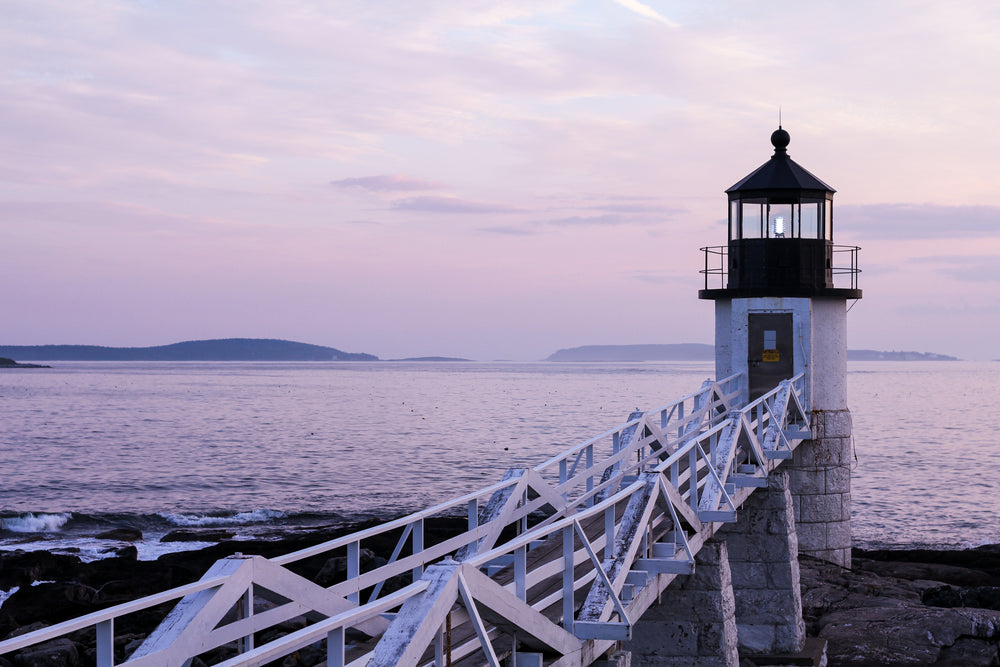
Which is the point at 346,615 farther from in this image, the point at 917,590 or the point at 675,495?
the point at 917,590

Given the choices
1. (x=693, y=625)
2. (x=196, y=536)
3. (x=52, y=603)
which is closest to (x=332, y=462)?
(x=196, y=536)

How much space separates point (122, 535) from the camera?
2894 centimetres

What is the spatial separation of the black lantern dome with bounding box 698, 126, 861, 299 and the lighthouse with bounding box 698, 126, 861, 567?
0.02 metres

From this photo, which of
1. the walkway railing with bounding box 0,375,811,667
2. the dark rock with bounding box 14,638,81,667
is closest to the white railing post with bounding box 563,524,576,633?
the walkway railing with bounding box 0,375,811,667

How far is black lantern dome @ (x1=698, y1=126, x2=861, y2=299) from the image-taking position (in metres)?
21.6

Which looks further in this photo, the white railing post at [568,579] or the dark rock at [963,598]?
the dark rock at [963,598]

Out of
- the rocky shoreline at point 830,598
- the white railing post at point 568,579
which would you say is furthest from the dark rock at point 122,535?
the white railing post at point 568,579

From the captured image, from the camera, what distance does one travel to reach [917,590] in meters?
19.8

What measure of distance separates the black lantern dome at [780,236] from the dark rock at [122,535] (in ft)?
56.8

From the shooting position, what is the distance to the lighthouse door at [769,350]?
21234mm

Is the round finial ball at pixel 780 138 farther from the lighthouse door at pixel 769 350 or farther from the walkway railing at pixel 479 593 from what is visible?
the walkway railing at pixel 479 593

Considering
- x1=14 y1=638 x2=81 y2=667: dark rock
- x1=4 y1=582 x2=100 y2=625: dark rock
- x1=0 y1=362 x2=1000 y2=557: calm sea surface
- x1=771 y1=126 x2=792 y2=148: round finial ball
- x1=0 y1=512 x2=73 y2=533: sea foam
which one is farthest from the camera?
x1=0 y1=362 x2=1000 y2=557: calm sea surface

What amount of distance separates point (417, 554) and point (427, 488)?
3287 cm

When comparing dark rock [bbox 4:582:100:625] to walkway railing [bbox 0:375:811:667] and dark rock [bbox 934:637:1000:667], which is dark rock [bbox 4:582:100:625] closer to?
walkway railing [bbox 0:375:811:667]
